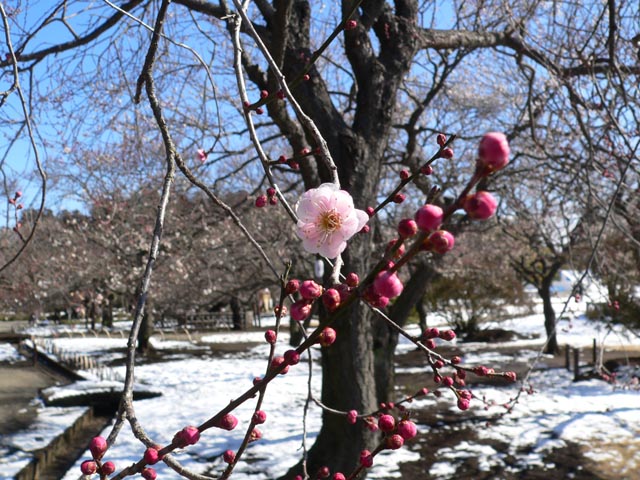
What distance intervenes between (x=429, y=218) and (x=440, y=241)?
28 mm

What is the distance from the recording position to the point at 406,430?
0.91m

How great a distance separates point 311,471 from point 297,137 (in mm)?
2686

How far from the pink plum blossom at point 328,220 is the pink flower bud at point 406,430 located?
0.28 m

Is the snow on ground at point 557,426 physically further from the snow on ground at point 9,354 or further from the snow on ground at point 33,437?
the snow on ground at point 9,354

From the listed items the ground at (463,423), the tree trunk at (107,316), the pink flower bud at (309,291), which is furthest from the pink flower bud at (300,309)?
the tree trunk at (107,316)

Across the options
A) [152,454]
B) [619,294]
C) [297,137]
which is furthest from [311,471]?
[619,294]

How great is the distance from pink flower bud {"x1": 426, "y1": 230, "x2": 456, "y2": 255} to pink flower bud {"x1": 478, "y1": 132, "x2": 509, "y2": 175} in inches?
2.5

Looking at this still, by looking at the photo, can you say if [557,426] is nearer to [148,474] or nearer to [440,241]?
[148,474]

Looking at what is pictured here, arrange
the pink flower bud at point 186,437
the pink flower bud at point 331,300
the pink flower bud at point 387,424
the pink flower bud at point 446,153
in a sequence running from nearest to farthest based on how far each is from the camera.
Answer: the pink flower bud at point 331,300 < the pink flower bud at point 186,437 < the pink flower bud at point 387,424 < the pink flower bud at point 446,153

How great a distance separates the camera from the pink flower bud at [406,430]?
91 cm

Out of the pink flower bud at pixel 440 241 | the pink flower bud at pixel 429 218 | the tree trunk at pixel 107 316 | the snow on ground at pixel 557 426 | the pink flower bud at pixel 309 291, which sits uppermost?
the pink flower bud at pixel 429 218

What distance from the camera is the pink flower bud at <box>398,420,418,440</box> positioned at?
2.97 feet

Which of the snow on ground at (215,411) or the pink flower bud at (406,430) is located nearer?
the pink flower bud at (406,430)

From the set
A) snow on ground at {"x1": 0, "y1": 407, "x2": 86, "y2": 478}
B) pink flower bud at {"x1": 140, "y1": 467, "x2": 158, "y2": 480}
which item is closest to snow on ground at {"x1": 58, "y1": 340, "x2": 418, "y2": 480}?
snow on ground at {"x1": 0, "y1": 407, "x2": 86, "y2": 478}
